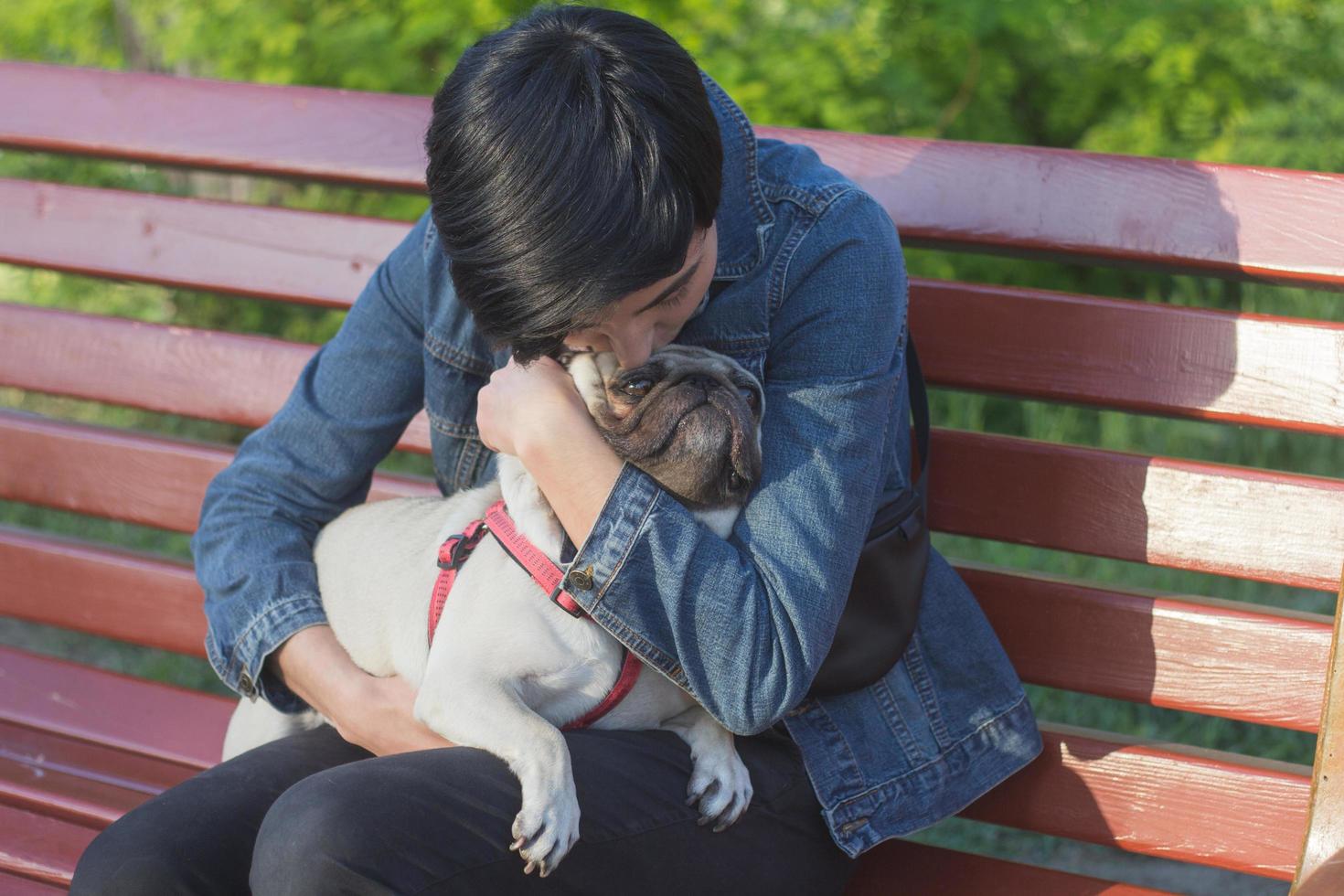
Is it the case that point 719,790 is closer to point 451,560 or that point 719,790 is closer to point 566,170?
point 451,560

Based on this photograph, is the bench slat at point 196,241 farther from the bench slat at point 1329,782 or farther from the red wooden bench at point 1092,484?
the bench slat at point 1329,782

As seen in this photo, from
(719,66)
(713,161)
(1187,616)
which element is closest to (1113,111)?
(719,66)

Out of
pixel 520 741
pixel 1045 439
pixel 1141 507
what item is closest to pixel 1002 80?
pixel 1045 439

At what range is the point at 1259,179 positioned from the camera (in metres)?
2.13

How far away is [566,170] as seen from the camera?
1.59 metres

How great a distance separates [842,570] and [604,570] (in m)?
0.33

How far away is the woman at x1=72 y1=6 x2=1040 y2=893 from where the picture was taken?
5.32ft

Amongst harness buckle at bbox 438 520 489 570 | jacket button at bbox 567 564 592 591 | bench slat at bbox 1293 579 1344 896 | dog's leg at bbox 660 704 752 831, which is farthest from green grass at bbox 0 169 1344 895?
jacket button at bbox 567 564 592 591

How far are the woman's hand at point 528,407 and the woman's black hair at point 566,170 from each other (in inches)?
6.5

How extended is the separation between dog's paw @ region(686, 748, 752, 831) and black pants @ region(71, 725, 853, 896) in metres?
0.02

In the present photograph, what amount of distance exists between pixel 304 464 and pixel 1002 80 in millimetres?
3229

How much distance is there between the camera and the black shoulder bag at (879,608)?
1.93 meters

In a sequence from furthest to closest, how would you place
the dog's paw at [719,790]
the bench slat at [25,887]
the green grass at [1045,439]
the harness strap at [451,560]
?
1. the green grass at [1045,439]
2. the bench slat at [25,887]
3. the harness strap at [451,560]
4. the dog's paw at [719,790]

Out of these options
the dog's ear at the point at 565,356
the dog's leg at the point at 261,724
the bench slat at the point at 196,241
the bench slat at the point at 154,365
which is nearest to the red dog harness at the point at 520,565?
the dog's ear at the point at 565,356
